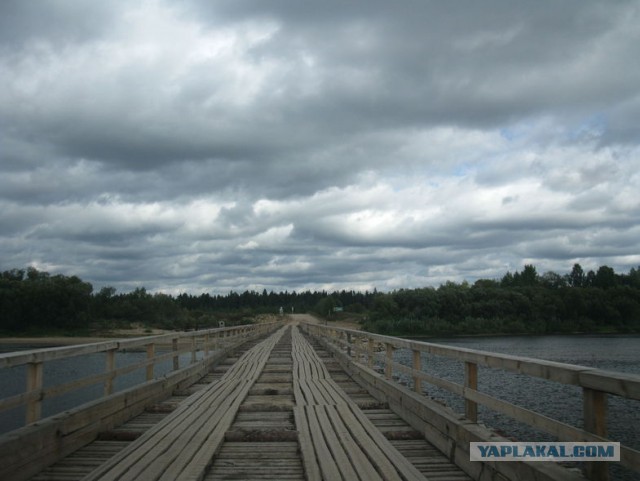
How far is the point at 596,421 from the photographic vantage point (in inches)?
141

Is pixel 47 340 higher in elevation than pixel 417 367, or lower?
lower

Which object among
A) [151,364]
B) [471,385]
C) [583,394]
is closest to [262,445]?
[471,385]

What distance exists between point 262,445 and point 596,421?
11.3 feet

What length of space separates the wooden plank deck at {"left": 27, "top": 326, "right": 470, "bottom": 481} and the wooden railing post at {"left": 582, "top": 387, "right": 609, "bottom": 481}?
1417mm

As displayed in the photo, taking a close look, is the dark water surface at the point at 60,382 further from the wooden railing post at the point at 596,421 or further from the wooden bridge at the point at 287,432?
the wooden railing post at the point at 596,421

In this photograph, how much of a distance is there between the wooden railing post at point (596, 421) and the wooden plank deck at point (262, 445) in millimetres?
1417

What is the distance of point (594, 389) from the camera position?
360 cm

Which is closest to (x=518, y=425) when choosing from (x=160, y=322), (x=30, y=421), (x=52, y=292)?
(x=30, y=421)

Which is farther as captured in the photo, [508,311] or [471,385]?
[508,311]

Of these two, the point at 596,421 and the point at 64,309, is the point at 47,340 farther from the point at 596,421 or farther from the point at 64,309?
the point at 596,421

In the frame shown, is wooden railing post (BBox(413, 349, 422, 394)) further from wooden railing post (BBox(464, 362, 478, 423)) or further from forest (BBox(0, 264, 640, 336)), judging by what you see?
forest (BBox(0, 264, 640, 336))

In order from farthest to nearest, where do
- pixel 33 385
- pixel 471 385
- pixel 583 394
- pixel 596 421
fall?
1. pixel 471 385
2. pixel 33 385
3. pixel 583 394
4. pixel 596 421

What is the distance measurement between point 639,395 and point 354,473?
2454mm

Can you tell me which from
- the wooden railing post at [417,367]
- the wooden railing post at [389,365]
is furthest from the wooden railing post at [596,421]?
the wooden railing post at [389,365]
